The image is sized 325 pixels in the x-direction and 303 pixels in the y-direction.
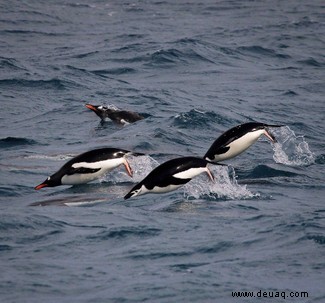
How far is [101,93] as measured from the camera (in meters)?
25.9

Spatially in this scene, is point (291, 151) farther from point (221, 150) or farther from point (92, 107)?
point (92, 107)

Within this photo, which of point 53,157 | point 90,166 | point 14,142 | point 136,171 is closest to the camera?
point 90,166

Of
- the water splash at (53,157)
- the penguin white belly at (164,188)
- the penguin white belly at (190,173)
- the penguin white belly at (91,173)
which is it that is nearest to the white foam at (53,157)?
the water splash at (53,157)

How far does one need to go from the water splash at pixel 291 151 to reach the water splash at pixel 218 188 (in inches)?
99.1

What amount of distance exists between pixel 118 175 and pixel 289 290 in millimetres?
6543

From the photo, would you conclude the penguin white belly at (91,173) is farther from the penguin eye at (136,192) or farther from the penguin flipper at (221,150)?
the penguin flipper at (221,150)

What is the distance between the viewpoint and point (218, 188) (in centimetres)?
1462

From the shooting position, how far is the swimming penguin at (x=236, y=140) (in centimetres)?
1606

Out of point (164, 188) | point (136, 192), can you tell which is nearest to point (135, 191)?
point (136, 192)

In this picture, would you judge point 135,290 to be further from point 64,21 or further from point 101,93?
point 64,21

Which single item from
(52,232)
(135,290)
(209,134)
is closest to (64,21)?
(209,134)

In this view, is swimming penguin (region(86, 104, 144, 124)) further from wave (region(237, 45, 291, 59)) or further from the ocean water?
wave (region(237, 45, 291, 59))

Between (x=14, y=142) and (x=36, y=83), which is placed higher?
(x=14, y=142)

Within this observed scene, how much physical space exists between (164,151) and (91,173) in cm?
363
